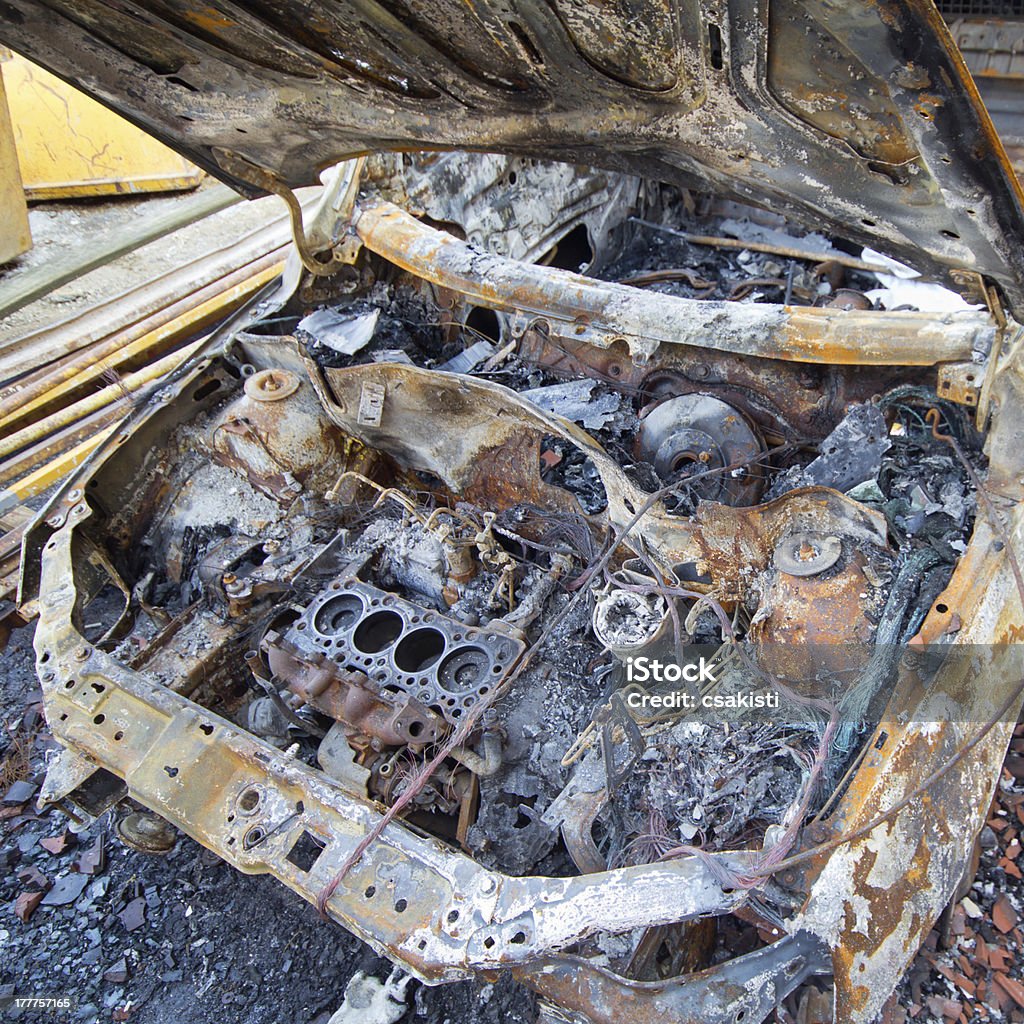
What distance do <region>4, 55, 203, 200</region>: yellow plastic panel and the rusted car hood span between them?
448 cm

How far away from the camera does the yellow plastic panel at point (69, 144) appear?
20.3 ft

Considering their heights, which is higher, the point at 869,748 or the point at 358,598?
the point at 869,748

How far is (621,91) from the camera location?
5.74 ft

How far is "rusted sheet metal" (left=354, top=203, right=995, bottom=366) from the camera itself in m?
2.50

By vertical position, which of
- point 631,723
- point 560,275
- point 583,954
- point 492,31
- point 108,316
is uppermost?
point 492,31

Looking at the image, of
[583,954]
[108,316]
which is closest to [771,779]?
[583,954]

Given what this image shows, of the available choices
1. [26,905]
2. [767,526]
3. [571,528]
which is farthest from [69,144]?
[767,526]

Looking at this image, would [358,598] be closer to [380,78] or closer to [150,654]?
[150,654]

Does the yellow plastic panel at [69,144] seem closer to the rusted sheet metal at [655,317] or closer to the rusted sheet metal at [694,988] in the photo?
the rusted sheet metal at [655,317]

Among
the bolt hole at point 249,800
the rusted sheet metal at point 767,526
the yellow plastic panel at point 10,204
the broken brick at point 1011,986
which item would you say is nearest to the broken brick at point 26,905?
the bolt hole at point 249,800

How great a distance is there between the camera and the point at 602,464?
263cm

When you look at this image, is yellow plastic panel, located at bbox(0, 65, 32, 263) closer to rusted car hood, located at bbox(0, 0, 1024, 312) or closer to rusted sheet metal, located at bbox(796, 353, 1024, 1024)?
rusted car hood, located at bbox(0, 0, 1024, 312)

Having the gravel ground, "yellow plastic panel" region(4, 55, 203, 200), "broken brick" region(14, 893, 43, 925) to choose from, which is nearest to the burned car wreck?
the gravel ground

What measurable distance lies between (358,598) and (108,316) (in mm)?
3701
